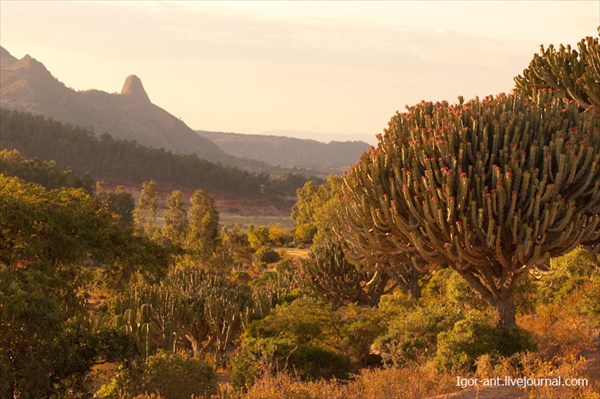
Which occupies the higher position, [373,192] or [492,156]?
[492,156]

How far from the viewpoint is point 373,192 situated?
11023mm

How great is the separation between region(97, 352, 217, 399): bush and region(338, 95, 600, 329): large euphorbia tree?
137 inches

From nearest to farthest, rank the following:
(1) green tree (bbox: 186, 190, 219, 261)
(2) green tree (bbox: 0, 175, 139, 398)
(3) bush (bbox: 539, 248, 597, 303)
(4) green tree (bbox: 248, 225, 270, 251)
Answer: (2) green tree (bbox: 0, 175, 139, 398)
(3) bush (bbox: 539, 248, 597, 303)
(1) green tree (bbox: 186, 190, 219, 261)
(4) green tree (bbox: 248, 225, 270, 251)

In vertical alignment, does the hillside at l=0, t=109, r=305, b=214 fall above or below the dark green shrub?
above

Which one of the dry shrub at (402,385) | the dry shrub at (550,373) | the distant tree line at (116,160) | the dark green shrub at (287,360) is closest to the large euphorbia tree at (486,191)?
the dry shrub at (550,373)

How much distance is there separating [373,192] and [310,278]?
1005 cm

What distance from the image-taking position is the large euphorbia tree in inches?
386

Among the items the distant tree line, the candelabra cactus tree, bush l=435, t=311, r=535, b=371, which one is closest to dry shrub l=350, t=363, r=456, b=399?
bush l=435, t=311, r=535, b=371

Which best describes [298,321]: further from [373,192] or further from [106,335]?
[106,335]

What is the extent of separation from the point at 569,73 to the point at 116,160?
7999cm

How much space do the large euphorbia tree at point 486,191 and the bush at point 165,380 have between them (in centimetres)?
349

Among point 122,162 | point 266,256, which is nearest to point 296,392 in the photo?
point 266,256

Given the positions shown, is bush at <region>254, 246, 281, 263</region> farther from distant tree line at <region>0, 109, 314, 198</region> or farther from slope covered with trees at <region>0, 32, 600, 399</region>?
distant tree line at <region>0, 109, 314, 198</region>

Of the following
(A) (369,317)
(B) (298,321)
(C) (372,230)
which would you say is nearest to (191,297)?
(B) (298,321)
